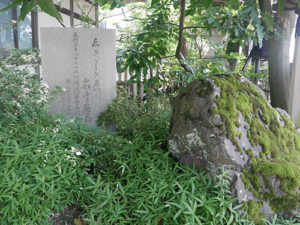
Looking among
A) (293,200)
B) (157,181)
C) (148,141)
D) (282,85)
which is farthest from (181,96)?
(282,85)

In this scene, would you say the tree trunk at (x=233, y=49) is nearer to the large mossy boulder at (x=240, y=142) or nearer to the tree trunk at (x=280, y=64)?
the tree trunk at (x=280, y=64)

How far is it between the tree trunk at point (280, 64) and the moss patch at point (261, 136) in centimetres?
134

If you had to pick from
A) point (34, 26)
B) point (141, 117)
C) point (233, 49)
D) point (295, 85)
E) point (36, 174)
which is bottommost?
point (36, 174)

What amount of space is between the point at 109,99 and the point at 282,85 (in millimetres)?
3102

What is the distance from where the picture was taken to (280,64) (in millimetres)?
4824

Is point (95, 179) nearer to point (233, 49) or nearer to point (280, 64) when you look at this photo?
point (280, 64)

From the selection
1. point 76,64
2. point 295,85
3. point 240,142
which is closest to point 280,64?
point 295,85

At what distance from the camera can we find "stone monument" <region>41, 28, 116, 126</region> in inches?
197

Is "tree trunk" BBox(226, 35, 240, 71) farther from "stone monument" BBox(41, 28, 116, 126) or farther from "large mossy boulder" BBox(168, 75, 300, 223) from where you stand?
"large mossy boulder" BBox(168, 75, 300, 223)

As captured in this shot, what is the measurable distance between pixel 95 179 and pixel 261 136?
1.93 meters

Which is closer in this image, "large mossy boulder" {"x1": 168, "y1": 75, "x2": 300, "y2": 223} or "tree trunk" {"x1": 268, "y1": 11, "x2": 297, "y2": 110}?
"large mossy boulder" {"x1": 168, "y1": 75, "x2": 300, "y2": 223}

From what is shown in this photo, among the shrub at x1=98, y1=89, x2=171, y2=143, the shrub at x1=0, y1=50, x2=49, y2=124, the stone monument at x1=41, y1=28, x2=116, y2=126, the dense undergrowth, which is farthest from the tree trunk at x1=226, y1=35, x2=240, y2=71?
the shrub at x1=0, y1=50, x2=49, y2=124

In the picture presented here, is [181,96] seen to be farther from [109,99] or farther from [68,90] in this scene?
[68,90]

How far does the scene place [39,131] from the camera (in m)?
3.43
